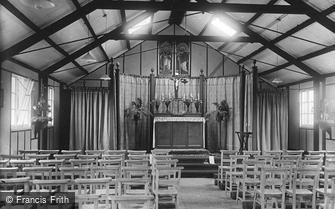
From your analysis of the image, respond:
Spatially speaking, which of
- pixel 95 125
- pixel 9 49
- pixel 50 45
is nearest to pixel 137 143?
pixel 95 125

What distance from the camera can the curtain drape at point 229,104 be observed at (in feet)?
53.5

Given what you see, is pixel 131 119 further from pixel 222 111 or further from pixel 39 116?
pixel 39 116

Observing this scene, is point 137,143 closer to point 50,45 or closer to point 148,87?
point 148,87

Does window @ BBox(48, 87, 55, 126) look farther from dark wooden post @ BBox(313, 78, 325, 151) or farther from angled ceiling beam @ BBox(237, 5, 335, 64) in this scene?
dark wooden post @ BBox(313, 78, 325, 151)

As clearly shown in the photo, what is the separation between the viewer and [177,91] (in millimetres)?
15828

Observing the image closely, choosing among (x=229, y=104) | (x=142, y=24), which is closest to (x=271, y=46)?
(x=229, y=104)

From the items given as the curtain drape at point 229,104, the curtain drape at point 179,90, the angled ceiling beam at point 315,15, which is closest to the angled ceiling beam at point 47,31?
the angled ceiling beam at point 315,15

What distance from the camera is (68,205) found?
4.29 meters

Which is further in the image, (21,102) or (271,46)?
(271,46)

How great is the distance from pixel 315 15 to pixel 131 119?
8551 millimetres

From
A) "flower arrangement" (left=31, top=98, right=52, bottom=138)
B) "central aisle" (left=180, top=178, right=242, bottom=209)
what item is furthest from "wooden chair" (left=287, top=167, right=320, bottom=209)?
"flower arrangement" (left=31, top=98, right=52, bottom=138)

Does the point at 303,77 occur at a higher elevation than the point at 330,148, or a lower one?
higher

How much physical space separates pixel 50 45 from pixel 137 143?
690cm

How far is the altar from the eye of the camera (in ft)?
48.9
